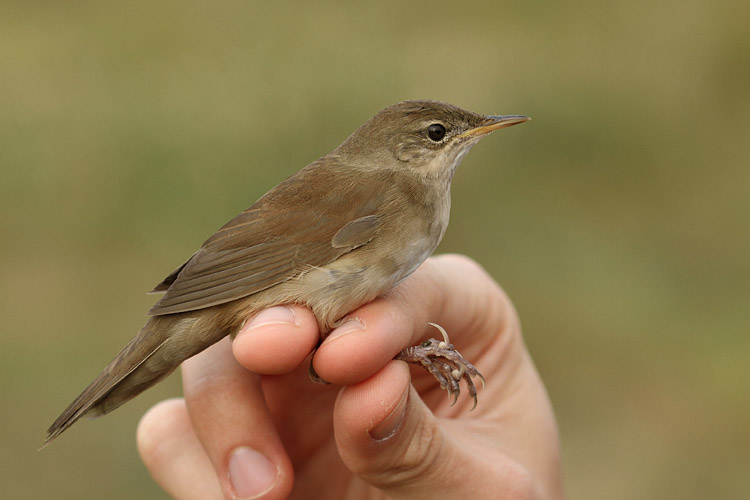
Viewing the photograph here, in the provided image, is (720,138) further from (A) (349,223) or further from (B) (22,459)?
(B) (22,459)

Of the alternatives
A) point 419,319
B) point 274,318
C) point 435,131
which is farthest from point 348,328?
point 435,131

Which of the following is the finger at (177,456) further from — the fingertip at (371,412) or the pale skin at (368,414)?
the fingertip at (371,412)

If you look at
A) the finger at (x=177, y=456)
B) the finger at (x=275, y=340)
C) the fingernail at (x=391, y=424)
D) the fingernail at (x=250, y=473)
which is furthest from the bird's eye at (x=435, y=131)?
the finger at (x=177, y=456)

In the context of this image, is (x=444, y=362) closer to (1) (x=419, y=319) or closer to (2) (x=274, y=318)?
(1) (x=419, y=319)

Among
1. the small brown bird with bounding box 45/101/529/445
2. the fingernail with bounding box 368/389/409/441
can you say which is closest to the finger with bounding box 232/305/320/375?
the small brown bird with bounding box 45/101/529/445

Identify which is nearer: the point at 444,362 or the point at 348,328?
the point at 348,328
